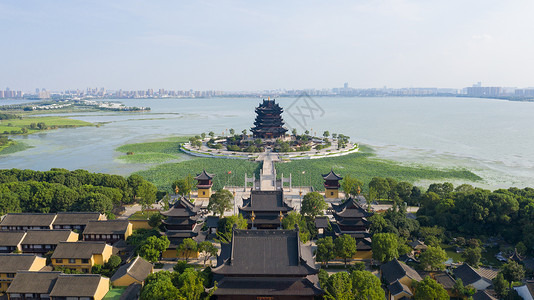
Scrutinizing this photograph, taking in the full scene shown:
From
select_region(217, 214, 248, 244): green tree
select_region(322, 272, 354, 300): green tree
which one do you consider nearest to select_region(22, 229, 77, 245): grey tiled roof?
select_region(217, 214, 248, 244): green tree

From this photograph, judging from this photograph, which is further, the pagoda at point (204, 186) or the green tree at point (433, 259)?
the pagoda at point (204, 186)

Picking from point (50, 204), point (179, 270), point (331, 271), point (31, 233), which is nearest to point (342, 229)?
point (331, 271)

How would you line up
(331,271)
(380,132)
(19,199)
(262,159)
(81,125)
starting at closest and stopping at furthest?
(331,271), (19,199), (262,159), (380,132), (81,125)

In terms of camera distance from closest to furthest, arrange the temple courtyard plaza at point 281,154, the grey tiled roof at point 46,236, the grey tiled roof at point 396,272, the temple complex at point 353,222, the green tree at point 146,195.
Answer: the grey tiled roof at point 396,272 → the grey tiled roof at point 46,236 → the temple complex at point 353,222 → the green tree at point 146,195 → the temple courtyard plaza at point 281,154

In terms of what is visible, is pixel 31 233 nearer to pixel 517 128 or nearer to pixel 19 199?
pixel 19 199

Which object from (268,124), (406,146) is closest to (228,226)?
(268,124)

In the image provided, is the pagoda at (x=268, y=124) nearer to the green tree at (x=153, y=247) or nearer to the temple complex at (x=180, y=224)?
the temple complex at (x=180, y=224)

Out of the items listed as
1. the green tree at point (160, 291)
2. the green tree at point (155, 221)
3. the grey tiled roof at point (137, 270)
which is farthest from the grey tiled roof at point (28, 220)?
the green tree at point (160, 291)
